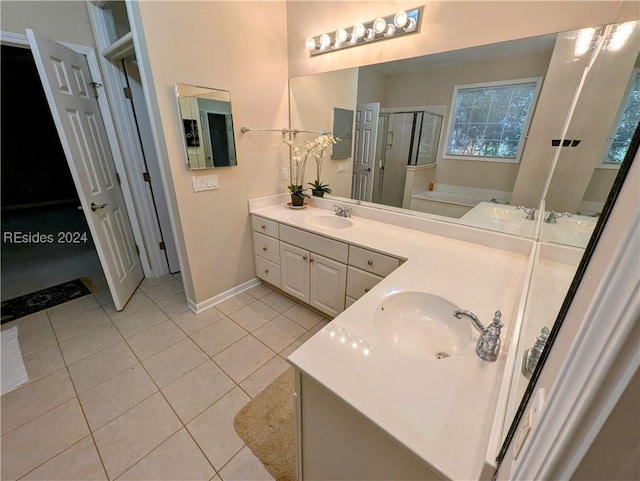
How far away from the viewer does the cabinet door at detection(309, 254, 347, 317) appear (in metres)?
1.95

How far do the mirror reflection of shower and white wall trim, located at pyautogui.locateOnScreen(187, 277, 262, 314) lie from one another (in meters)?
1.50

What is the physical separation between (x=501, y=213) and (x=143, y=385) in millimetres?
2479

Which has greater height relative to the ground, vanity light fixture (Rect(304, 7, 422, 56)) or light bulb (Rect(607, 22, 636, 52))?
vanity light fixture (Rect(304, 7, 422, 56))

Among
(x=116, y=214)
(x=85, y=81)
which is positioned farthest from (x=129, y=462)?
(x=85, y=81)

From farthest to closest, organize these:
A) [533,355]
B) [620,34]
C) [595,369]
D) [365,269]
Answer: [365,269]
[620,34]
[533,355]
[595,369]

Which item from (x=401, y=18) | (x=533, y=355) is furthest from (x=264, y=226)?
(x=533, y=355)

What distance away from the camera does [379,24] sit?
1.74 m

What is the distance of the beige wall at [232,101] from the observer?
178 cm

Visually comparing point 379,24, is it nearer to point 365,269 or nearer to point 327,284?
point 365,269

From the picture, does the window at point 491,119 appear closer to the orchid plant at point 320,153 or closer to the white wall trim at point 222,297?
the orchid plant at point 320,153

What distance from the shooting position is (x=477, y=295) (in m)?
1.22

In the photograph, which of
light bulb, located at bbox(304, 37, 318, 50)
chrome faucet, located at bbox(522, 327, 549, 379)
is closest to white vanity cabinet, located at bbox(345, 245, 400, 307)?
chrome faucet, located at bbox(522, 327, 549, 379)

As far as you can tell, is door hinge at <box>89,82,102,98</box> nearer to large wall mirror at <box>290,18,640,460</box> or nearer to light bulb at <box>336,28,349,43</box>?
large wall mirror at <box>290,18,640,460</box>

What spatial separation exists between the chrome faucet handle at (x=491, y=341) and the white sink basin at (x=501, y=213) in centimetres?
101
